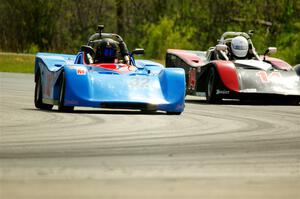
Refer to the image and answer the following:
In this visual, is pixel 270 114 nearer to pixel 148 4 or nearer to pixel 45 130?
pixel 45 130

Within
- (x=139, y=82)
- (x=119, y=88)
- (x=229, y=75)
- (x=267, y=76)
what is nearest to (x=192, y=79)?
(x=229, y=75)

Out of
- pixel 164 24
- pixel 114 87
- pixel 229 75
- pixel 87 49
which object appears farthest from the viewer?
pixel 164 24

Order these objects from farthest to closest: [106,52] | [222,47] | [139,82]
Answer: [222,47]
[106,52]
[139,82]

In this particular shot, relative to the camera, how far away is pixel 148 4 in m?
52.9

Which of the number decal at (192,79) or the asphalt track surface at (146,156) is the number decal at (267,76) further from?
the asphalt track surface at (146,156)

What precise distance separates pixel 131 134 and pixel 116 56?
6023mm

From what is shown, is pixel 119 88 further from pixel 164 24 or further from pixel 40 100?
pixel 164 24

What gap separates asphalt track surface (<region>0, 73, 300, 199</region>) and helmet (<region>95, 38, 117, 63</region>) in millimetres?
2054

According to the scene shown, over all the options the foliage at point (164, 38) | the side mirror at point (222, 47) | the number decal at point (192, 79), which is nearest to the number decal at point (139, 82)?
the number decal at point (192, 79)

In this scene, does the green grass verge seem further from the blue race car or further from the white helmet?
the blue race car

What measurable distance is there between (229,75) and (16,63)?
19.0 metres

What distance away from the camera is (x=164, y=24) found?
48250 millimetres

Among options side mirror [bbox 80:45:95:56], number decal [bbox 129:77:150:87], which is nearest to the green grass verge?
side mirror [bbox 80:45:95:56]

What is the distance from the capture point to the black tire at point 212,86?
20.5 metres
